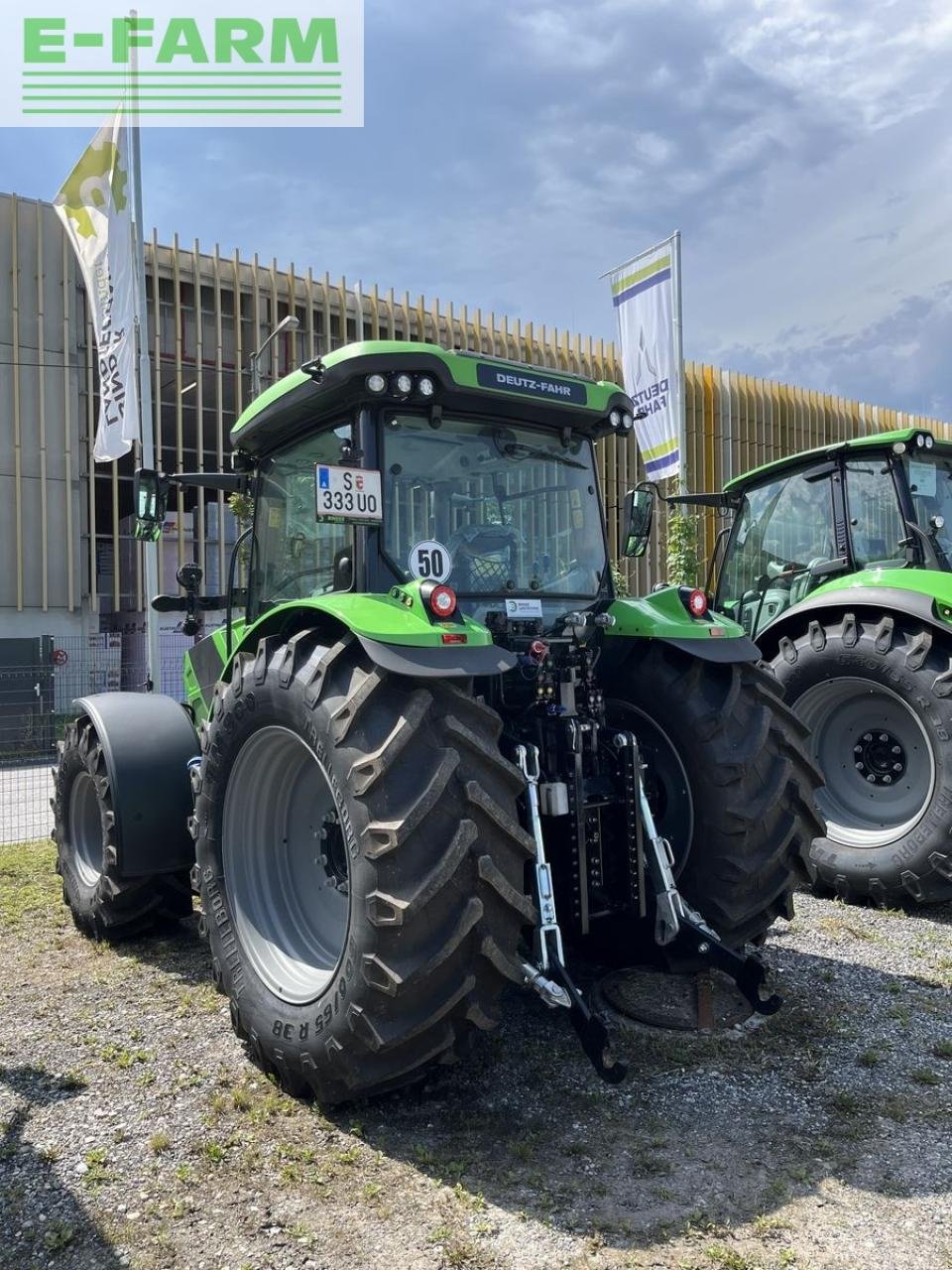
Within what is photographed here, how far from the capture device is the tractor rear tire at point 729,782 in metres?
3.86

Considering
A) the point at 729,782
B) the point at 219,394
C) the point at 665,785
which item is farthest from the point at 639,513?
the point at 219,394

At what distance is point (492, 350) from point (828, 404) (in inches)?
466

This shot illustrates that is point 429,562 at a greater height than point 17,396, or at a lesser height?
lesser

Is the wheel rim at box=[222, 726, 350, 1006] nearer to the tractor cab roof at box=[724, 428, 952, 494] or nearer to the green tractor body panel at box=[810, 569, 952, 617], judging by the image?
the green tractor body panel at box=[810, 569, 952, 617]

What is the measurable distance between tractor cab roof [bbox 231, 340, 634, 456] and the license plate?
1.10ft

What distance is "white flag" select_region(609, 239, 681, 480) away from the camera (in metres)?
11.4

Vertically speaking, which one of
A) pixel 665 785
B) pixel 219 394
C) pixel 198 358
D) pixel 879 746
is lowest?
pixel 879 746

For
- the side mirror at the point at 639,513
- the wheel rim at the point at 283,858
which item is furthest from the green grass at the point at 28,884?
the side mirror at the point at 639,513

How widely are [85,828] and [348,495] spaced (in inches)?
121


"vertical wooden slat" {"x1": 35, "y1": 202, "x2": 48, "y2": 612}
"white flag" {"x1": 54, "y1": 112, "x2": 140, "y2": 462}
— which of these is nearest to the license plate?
"white flag" {"x1": 54, "y1": 112, "x2": 140, "y2": 462}

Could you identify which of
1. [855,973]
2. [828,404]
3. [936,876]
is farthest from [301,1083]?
[828,404]

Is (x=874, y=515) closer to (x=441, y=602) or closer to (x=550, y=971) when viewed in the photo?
(x=441, y=602)

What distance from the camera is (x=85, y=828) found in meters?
5.55

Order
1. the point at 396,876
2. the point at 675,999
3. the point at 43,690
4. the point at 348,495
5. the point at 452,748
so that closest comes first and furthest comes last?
the point at 396,876, the point at 452,748, the point at 348,495, the point at 675,999, the point at 43,690
